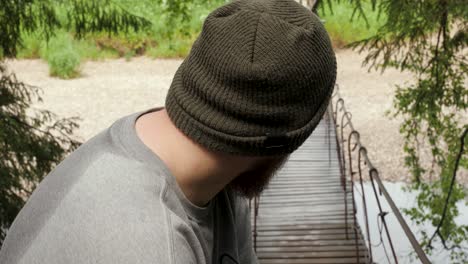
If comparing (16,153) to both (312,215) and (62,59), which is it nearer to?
(312,215)

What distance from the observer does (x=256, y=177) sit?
0.88m

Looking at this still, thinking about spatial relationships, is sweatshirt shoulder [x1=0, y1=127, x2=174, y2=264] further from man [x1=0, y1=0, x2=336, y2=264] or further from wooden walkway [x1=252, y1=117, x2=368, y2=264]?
wooden walkway [x1=252, y1=117, x2=368, y2=264]

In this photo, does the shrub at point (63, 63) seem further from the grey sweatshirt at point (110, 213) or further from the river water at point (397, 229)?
the grey sweatshirt at point (110, 213)

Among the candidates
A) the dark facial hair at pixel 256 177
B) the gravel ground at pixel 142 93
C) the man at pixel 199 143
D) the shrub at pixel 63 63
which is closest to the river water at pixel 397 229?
the gravel ground at pixel 142 93

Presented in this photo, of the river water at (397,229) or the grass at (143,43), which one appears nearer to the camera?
the river water at (397,229)

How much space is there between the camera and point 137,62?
14789 millimetres

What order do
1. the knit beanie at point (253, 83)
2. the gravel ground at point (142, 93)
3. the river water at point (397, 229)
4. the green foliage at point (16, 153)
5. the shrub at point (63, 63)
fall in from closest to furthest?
the knit beanie at point (253, 83)
the green foliage at point (16, 153)
the river water at point (397, 229)
the gravel ground at point (142, 93)
the shrub at point (63, 63)

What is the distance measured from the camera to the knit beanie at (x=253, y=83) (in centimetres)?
76

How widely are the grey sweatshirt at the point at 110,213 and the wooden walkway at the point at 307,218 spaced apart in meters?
2.39

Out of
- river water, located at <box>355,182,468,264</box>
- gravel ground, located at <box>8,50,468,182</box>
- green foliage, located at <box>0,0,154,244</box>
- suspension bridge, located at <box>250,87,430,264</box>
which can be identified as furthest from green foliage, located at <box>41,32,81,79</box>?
green foliage, located at <box>0,0,154,244</box>

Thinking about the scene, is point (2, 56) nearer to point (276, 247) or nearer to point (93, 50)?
point (276, 247)

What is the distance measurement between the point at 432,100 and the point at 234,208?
2.25m

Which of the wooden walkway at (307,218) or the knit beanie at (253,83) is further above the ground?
the knit beanie at (253,83)

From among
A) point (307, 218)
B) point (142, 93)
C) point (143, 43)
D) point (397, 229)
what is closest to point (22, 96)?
point (307, 218)
